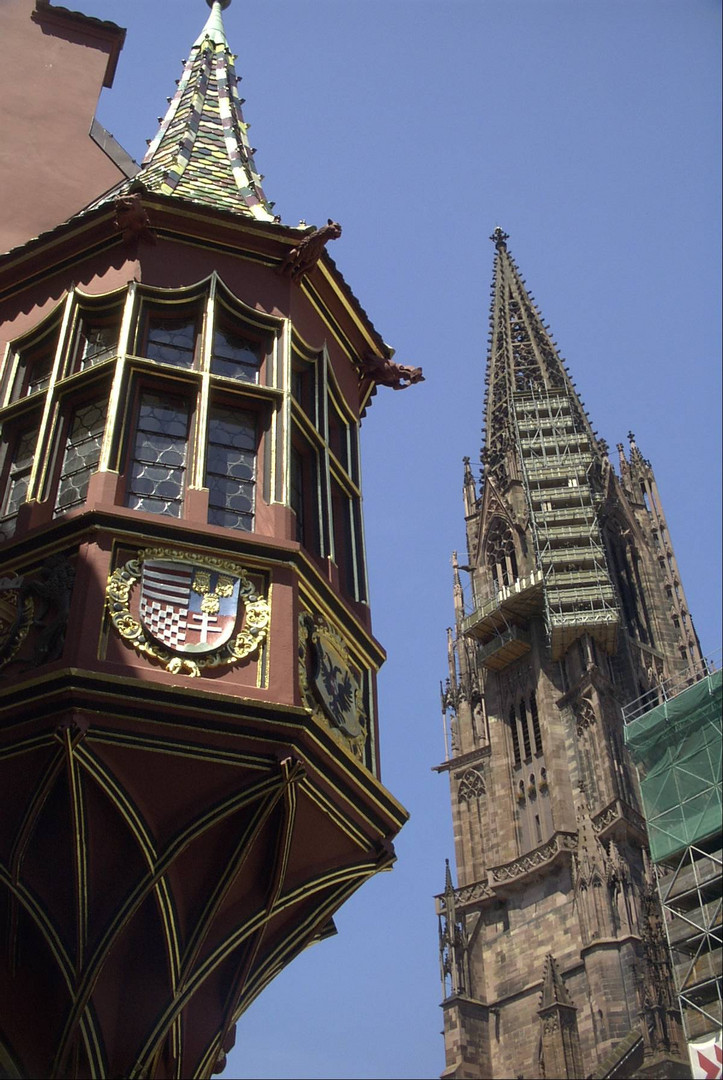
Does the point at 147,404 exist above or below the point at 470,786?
below

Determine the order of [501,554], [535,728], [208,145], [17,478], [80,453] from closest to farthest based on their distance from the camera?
[80,453] → [17,478] → [208,145] → [535,728] → [501,554]

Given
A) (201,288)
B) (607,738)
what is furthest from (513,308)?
(201,288)

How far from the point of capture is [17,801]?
864 centimetres

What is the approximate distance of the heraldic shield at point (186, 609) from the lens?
29.1 feet

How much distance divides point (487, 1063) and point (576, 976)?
486 cm

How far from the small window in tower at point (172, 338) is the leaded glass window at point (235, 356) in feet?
0.63

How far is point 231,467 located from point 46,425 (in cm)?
144

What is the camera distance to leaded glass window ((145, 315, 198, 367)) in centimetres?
1086

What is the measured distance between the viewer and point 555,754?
193 feet

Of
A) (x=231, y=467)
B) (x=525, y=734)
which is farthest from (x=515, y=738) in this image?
(x=231, y=467)

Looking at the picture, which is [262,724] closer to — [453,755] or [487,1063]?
[487,1063]

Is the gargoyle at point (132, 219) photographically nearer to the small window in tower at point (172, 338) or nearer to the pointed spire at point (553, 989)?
the small window in tower at point (172, 338)

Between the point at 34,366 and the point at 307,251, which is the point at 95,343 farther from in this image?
the point at 307,251

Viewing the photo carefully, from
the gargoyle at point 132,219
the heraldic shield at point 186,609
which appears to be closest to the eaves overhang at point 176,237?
the gargoyle at point 132,219
